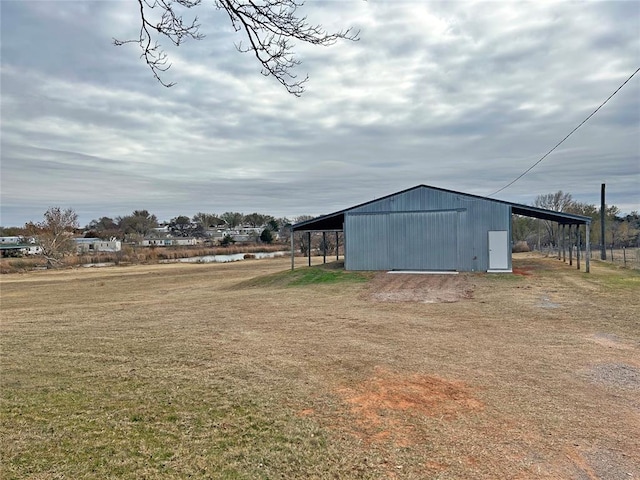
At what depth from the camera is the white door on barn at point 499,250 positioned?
18797 millimetres

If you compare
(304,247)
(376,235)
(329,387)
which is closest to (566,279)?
(376,235)

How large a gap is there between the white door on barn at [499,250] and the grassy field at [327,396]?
26.7 ft

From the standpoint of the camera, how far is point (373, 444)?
3787 mm

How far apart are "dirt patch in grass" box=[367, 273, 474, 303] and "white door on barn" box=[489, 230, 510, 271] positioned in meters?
1.84

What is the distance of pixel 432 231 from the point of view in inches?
777

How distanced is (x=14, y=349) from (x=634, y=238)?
5757 cm

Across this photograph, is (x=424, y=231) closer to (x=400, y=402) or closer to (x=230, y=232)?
(x=400, y=402)

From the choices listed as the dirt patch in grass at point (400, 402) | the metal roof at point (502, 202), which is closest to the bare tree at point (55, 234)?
the metal roof at point (502, 202)

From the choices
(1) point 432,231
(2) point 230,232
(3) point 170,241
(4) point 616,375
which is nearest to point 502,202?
(1) point 432,231

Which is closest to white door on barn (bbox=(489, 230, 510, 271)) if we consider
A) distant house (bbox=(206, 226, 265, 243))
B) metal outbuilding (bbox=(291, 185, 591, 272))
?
metal outbuilding (bbox=(291, 185, 591, 272))

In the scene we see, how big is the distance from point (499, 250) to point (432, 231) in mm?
2904

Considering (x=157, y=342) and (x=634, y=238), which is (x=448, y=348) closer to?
(x=157, y=342)

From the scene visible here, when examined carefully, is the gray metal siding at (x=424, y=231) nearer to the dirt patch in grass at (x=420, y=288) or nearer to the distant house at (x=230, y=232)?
the dirt patch in grass at (x=420, y=288)

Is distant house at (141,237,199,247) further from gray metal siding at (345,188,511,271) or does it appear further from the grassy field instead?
the grassy field
